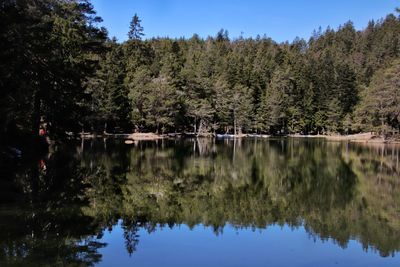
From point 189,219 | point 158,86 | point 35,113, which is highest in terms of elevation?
point 158,86

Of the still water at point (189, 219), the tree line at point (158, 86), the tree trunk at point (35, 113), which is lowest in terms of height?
the still water at point (189, 219)

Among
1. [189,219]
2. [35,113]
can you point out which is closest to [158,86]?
[35,113]

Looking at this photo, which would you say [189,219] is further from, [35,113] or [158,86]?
[158,86]

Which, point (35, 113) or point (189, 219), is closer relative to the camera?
point (189, 219)

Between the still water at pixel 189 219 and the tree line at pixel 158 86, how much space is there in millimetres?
7454

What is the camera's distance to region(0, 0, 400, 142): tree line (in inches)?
1089

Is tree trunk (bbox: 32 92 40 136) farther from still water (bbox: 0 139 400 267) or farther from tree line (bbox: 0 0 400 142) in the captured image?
still water (bbox: 0 139 400 267)

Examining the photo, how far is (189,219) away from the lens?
13.9 metres

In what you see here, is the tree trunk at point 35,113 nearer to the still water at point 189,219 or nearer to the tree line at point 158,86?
the tree line at point 158,86

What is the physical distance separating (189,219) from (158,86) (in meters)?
60.6

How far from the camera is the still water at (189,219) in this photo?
10031 mm

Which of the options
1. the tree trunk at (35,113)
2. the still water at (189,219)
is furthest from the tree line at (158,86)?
the still water at (189,219)

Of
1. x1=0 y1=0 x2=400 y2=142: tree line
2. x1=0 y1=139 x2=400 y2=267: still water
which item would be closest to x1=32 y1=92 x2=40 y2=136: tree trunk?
x1=0 y1=0 x2=400 y2=142: tree line

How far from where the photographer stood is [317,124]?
99.2 meters
